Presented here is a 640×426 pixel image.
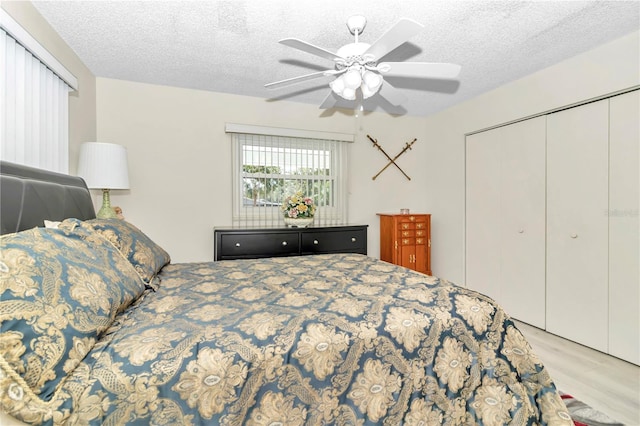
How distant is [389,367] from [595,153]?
2746 mm

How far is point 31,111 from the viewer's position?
2055 mm

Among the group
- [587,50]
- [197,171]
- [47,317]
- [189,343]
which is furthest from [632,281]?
[197,171]

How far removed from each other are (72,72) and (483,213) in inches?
170

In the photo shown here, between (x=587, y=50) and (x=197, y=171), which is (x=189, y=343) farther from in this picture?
(x=587, y=50)

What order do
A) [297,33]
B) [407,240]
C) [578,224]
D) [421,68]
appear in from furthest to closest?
[407,240] → [578,224] → [297,33] → [421,68]

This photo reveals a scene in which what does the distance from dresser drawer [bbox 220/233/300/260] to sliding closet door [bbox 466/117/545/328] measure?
221 cm

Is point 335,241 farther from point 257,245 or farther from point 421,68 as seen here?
point 421,68

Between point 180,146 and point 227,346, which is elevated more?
Result: point 180,146

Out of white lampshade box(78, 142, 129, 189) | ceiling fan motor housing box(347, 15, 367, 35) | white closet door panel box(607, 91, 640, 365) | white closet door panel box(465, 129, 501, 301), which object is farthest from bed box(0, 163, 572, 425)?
white closet door panel box(465, 129, 501, 301)

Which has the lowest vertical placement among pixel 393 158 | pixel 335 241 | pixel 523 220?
pixel 335 241

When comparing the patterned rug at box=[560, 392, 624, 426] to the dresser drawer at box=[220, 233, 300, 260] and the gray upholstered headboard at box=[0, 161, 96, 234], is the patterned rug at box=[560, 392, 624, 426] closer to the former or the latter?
the dresser drawer at box=[220, 233, 300, 260]

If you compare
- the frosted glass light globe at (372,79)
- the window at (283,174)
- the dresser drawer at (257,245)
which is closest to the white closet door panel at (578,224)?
the frosted glass light globe at (372,79)

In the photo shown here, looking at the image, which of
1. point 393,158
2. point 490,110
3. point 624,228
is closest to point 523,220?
point 624,228

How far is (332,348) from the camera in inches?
43.9
